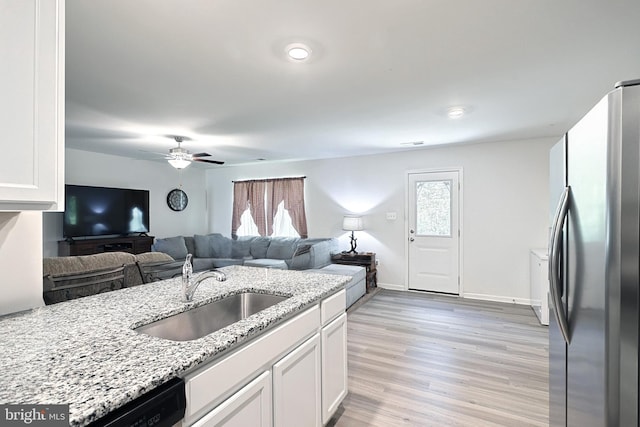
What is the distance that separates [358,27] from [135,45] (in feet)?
4.49

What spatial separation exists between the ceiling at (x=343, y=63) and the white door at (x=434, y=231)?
1364 mm

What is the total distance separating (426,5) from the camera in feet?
4.95

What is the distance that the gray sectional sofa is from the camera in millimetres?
4688

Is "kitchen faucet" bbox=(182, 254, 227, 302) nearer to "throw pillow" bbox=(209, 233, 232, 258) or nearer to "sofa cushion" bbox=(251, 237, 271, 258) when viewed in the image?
"sofa cushion" bbox=(251, 237, 271, 258)

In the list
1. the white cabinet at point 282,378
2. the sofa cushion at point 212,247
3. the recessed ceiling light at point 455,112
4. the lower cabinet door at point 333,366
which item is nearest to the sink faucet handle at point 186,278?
the white cabinet at point 282,378

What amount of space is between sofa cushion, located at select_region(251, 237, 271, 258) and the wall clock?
1.91 m

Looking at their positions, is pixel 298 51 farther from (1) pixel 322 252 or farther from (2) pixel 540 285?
(2) pixel 540 285

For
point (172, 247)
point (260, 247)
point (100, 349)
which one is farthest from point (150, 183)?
point (100, 349)

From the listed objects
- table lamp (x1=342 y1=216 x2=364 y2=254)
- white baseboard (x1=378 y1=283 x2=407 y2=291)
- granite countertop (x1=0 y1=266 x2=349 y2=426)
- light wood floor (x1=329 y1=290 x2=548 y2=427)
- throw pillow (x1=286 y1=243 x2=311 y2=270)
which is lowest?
light wood floor (x1=329 y1=290 x2=548 y2=427)

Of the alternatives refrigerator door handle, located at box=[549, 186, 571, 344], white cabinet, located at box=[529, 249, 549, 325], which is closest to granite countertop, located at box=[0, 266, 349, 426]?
refrigerator door handle, located at box=[549, 186, 571, 344]

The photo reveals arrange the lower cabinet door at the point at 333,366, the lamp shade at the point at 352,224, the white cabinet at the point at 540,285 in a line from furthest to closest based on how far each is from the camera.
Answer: the lamp shade at the point at 352,224 < the white cabinet at the point at 540,285 < the lower cabinet door at the point at 333,366

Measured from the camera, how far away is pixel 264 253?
20.0 feet

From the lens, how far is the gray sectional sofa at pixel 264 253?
4.69 m

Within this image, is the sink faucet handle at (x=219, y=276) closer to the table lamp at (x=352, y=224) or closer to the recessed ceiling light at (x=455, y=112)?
the recessed ceiling light at (x=455, y=112)
